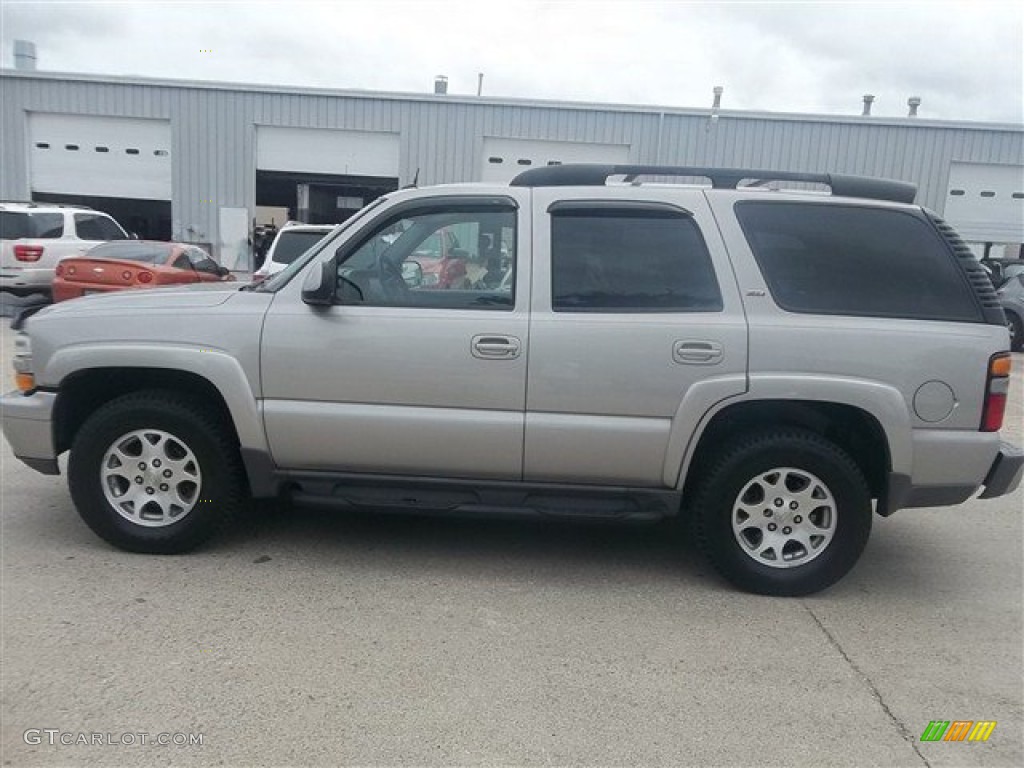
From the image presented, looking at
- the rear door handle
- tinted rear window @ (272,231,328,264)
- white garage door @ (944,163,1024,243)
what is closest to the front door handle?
the rear door handle

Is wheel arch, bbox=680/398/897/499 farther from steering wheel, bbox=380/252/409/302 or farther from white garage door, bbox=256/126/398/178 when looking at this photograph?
white garage door, bbox=256/126/398/178

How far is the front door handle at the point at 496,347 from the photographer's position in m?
3.80

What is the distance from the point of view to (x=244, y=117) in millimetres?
20406

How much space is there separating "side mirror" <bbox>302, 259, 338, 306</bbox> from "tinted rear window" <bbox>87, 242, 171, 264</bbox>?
9.29 m

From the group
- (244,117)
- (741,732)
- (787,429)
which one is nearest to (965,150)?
(244,117)

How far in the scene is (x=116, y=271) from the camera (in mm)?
11477

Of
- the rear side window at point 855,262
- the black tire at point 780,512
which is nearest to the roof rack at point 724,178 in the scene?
the rear side window at point 855,262

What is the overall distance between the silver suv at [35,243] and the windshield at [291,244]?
5859mm

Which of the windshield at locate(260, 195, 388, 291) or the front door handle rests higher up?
the windshield at locate(260, 195, 388, 291)

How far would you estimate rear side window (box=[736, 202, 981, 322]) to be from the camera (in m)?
3.82

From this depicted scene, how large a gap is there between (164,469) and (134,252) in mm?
9367

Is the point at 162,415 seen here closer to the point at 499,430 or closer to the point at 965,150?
the point at 499,430

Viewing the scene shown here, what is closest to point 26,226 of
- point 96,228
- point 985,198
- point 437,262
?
point 96,228

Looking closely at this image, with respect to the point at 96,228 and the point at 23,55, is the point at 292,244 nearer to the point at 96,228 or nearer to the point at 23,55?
the point at 96,228
